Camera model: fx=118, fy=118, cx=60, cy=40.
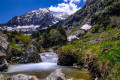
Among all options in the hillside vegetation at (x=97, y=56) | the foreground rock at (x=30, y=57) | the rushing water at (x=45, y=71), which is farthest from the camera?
the foreground rock at (x=30, y=57)

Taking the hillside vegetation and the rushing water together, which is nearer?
the hillside vegetation

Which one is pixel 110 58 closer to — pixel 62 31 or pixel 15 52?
pixel 15 52

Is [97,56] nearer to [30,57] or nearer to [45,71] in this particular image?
[45,71]

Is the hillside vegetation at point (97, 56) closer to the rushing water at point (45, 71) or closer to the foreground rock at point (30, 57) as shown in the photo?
the rushing water at point (45, 71)

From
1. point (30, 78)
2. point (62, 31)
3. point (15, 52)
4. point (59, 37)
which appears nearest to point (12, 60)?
point (15, 52)

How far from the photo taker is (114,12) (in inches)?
4751

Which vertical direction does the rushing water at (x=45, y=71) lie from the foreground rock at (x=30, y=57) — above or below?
below

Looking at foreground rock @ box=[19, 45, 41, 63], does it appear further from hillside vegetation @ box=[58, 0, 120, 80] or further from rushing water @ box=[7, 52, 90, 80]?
hillside vegetation @ box=[58, 0, 120, 80]

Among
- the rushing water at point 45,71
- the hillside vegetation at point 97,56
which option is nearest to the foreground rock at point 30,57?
the rushing water at point 45,71

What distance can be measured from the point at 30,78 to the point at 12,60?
25.9 m

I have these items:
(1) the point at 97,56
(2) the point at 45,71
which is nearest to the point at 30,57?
(2) the point at 45,71

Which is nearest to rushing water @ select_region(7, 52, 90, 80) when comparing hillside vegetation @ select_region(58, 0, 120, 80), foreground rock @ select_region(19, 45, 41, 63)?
hillside vegetation @ select_region(58, 0, 120, 80)

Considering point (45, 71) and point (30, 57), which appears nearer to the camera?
point (45, 71)

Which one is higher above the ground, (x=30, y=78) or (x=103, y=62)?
(x=103, y=62)
